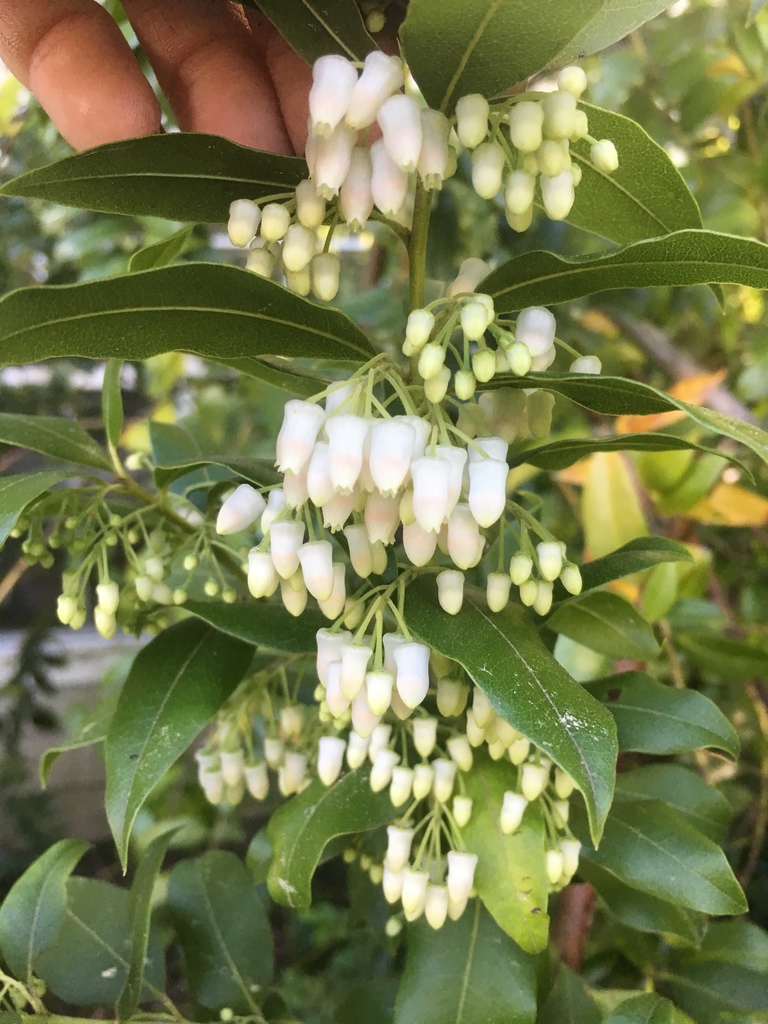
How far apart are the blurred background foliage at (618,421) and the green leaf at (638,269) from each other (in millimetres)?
520

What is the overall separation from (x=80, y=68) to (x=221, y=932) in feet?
2.61

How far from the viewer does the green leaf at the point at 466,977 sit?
0.59 meters

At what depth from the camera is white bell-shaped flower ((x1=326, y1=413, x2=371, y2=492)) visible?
0.40 meters

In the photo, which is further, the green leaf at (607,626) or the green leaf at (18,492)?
the green leaf at (607,626)

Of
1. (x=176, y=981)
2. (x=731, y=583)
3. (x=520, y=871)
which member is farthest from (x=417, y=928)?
(x=176, y=981)

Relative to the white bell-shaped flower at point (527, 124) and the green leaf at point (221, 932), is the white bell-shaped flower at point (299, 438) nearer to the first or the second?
the white bell-shaped flower at point (527, 124)

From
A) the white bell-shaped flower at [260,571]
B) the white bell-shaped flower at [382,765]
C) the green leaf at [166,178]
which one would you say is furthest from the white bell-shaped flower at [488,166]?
the white bell-shaped flower at [382,765]

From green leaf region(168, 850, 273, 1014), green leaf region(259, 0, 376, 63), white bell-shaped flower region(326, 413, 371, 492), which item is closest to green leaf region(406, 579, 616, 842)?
white bell-shaped flower region(326, 413, 371, 492)

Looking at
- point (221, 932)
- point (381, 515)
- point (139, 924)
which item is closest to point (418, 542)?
point (381, 515)

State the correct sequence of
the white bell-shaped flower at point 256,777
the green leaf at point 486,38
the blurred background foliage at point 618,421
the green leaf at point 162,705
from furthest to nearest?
the blurred background foliage at point 618,421, the white bell-shaped flower at point 256,777, the green leaf at point 162,705, the green leaf at point 486,38

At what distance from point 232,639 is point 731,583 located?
51.1 inches

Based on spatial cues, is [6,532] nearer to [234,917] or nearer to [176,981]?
[234,917]

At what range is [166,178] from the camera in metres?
0.50

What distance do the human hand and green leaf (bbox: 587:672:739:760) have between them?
1.80 feet
